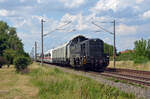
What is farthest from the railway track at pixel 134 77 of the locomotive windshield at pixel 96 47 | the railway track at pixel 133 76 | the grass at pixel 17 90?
the grass at pixel 17 90

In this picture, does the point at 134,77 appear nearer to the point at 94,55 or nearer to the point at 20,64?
the point at 94,55

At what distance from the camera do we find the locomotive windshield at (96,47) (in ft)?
86.9

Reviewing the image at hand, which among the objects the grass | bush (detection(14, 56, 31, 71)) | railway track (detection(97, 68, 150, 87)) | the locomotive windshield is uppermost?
the locomotive windshield

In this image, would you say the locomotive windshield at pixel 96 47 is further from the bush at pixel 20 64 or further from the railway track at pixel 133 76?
the bush at pixel 20 64

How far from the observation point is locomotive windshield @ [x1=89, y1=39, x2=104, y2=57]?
26500mm

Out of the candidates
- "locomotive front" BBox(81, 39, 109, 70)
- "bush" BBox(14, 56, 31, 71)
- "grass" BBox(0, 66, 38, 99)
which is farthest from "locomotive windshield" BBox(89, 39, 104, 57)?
"grass" BBox(0, 66, 38, 99)

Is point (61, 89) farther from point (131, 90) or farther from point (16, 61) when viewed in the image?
point (16, 61)

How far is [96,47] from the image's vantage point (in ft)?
87.8

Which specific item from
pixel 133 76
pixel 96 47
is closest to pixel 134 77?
pixel 133 76

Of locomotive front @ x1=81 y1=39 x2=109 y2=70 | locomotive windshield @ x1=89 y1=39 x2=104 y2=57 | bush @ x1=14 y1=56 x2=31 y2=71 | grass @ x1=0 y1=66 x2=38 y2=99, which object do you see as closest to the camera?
grass @ x1=0 y1=66 x2=38 y2=99

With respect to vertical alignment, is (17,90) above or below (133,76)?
below

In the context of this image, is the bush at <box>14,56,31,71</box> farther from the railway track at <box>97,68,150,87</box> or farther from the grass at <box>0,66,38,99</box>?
the railway track at <box>97,68,150,87</box>

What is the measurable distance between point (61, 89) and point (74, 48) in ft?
57.0

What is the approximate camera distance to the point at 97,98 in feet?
32.8
